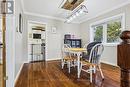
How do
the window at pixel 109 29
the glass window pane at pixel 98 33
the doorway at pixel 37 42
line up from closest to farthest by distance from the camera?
the window at pixel 109 29 → the glass window pane at pixel 98 33 → the doorway at pixel 37 42

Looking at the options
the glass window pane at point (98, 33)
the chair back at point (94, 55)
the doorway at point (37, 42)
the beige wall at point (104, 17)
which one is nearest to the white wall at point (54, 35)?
the doorway at point (37, 42)

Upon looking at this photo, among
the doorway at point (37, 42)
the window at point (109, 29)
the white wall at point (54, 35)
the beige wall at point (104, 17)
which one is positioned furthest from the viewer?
the doorway at point (37, 42)

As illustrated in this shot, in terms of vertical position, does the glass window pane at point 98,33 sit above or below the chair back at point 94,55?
above

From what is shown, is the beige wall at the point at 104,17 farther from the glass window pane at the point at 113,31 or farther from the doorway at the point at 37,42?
the doorway at the point at 37,42

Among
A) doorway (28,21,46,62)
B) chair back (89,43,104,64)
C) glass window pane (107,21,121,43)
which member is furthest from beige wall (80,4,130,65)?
doorway (28,21,46,62)

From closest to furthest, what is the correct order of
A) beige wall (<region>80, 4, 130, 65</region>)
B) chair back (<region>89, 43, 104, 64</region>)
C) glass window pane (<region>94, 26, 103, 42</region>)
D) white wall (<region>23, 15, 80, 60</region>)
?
chair back (<region>89, 43, 104, 64</region>) < beige wall (<region>80, 4, 130, 65</region>) < glass window pane (<region>94, 26, 103, 42</region>) < white wall (<region>23, 15, 80, 60</region>)

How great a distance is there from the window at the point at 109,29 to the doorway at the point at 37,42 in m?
2.49

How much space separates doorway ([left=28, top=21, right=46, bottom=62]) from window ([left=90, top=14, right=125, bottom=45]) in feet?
8.17

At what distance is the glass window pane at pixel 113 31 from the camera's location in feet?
14.4

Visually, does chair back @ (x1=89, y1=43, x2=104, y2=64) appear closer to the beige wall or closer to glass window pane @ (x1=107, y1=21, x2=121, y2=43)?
the beige wall

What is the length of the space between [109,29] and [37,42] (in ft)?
11.3

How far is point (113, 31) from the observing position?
4629mm

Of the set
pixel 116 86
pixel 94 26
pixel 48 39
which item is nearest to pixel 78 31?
pixel 94 26

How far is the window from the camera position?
14.2 feet
